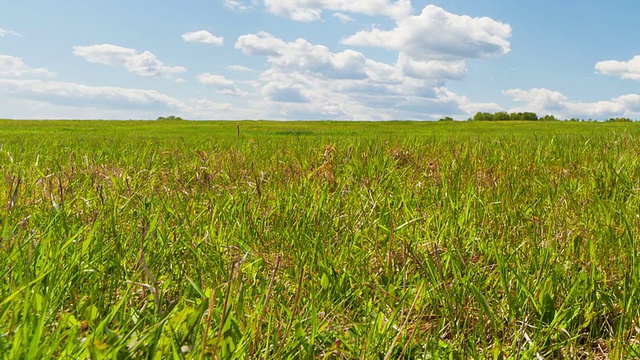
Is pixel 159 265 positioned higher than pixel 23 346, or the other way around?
pixel 23 346

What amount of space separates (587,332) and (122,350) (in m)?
1.40

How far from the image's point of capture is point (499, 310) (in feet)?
5.50

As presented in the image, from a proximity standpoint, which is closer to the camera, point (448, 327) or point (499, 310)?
point (448, 327)

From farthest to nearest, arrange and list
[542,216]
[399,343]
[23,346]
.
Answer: [542,216] → [399,343] → [23,346]

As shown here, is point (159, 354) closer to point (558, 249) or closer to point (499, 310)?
point (499, 310)

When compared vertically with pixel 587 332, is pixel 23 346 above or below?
above

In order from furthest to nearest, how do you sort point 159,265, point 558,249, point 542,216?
point 542,216
point 558,249
point 159,265

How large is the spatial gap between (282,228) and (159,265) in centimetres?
67

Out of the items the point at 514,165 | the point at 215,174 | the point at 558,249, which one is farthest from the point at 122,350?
the point at 514,165

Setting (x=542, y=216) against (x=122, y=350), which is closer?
(x=122, y=350)

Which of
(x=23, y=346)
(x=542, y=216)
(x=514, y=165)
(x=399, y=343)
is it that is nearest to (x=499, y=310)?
(x=399, y=343)

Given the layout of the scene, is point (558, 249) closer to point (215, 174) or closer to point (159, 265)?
point (159, 265)

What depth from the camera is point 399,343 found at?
4.69 ft

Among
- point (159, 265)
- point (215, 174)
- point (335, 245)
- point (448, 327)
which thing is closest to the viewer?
point (448, 327)
